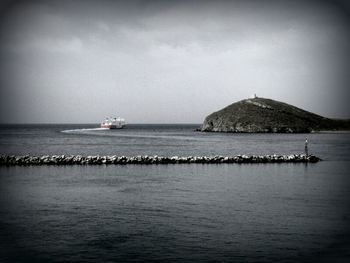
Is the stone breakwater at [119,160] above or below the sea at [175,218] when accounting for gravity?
above

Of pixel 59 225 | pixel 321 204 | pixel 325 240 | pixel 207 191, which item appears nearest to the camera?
pixel 325 240

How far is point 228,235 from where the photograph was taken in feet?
64.8

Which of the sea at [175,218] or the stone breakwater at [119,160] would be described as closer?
the sea at [175,218]

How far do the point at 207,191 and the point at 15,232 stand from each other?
15797 mm

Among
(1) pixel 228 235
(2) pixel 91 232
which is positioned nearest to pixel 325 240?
(1) pixel 228 235

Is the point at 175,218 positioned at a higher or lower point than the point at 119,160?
lower

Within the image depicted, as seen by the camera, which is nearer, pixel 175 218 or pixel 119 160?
pixel 175 218

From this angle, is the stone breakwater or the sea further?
the stone breakwater

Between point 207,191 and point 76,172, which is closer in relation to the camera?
point 207,191

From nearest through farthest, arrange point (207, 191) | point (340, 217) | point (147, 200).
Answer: point (340, 217), point (147, 200), point (207, 191)

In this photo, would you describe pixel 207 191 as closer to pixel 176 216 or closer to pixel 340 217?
pixel 176 216

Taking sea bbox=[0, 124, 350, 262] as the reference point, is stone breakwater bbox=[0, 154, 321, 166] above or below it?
above

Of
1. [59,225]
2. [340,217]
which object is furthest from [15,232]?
[340,217]

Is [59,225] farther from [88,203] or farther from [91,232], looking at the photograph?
[88,203]
